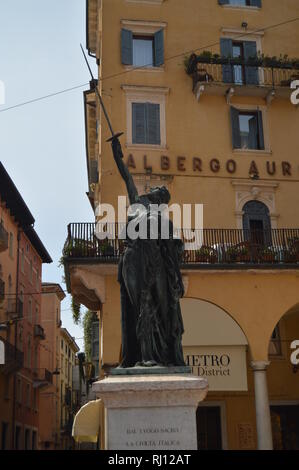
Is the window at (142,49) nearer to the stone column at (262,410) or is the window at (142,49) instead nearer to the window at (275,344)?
the window at (275,344)

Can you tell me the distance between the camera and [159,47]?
22.9 metres

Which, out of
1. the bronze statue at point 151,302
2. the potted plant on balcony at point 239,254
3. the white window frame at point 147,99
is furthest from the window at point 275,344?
the bronze statue at point 151,302

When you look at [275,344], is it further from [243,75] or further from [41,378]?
[41,378]

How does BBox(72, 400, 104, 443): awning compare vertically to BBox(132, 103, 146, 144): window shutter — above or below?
below

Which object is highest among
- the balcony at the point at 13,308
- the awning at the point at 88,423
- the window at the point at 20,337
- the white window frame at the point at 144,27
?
the white window frame at the point at 144,27

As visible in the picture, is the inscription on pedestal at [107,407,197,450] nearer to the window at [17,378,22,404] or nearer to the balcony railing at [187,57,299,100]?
the balcony railing at [187,57,299,100]

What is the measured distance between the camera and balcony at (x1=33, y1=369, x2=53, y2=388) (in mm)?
41600

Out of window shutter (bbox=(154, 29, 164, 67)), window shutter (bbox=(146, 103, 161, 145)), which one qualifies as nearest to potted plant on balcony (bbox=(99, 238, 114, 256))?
window shutter (bbox=(146, 103, 161, 145))

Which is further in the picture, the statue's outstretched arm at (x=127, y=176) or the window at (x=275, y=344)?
the window at (x=275, y=344)

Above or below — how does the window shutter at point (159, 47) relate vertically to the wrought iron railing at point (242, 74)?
above

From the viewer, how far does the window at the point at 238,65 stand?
22625 mm

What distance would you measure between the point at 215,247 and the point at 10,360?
52.8 feet

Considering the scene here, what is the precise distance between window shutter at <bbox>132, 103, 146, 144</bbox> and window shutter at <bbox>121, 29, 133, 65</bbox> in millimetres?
1891
